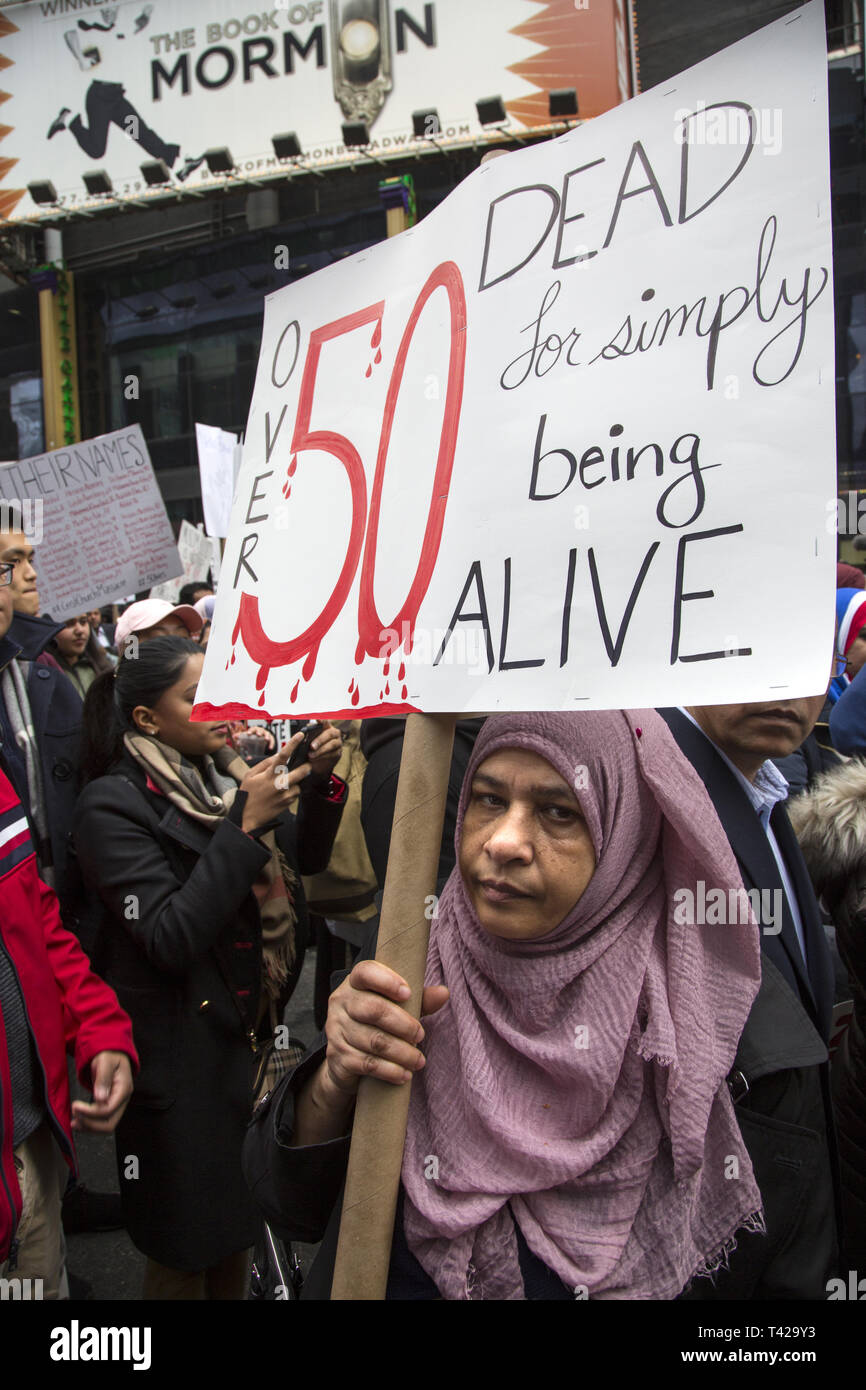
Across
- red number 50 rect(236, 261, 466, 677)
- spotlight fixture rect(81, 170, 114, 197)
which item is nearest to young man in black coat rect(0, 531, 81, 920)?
red number 50 rect(236, 261, 466, 677)

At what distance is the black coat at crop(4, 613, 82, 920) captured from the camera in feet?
9.13

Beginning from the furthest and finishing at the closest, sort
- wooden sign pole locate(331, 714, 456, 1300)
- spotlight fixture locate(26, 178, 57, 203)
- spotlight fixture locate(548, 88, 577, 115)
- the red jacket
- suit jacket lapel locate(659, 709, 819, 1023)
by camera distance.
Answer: spotlight fixture locate(26, 178, 57, 203) < spotlight fixture locate(548, 88, 577, 115) < the red jacket < suit jacket lapel locate(659, 709, 819, 1023) < wooden sign pole locate(331, 714, 456, 1300)

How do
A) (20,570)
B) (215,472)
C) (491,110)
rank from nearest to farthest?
(20,570) → (215,472) → (491,110)

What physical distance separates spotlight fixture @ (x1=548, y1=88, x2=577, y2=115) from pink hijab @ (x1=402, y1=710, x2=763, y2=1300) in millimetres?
15375

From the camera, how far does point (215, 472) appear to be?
Answer: 22.2 ft

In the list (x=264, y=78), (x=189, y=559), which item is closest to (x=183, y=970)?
(x=189, y=559)

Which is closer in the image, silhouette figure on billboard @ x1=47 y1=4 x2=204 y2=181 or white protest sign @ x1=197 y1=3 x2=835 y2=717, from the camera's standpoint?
white protest sign @ x1=197 y1=3 x2=835 y2=717

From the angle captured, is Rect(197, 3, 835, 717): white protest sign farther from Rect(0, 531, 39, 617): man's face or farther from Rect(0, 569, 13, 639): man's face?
Rect(0, 531, 39, 617): man's face

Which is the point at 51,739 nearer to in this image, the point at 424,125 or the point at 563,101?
the point at 563,101

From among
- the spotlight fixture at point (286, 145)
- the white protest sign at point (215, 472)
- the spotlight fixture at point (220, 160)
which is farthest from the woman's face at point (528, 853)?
the spotlight fixture at point (220, 160)

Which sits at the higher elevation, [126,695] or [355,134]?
[355,134]

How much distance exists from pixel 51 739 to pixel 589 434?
90.7 inches

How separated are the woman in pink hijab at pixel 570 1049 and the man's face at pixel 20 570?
2.10 metres

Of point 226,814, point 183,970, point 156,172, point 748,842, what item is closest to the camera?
point 748,842
